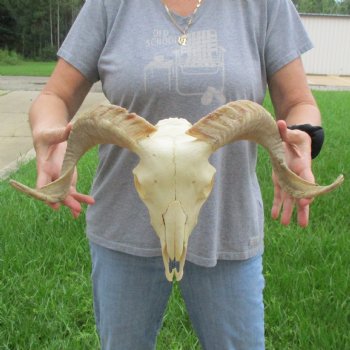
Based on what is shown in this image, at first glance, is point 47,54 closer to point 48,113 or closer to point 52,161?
point 48,113

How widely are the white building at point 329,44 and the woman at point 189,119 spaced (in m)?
32.3

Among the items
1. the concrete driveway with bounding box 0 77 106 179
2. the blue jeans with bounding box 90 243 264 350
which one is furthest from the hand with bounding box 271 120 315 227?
the concrete driveway with bounding box 0 77 106 179

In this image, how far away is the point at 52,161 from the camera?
77.2 inches

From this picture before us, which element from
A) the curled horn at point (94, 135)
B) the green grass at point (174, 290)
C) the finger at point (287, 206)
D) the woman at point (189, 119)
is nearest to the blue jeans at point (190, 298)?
the woman at point (189, 119)

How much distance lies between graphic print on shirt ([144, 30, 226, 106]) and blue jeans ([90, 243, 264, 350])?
25.6 inches

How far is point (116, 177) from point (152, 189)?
605 mm

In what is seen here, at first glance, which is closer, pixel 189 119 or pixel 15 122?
pixel 189 119

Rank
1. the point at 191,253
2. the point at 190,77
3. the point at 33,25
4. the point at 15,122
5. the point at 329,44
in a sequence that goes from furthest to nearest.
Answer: the point at 33,25, the point at 329,44, the point at 15,122, the point at 191,253, the point at 190,77

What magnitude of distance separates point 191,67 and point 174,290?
2.48 metres

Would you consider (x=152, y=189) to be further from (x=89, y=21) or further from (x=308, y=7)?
(x=308, y=7)

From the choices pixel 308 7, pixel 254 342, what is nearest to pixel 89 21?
pixel 254 342

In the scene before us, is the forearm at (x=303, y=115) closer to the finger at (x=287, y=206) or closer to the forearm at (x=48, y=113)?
the finger at (x=287, y=206)

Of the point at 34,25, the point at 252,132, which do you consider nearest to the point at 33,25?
the point at 34,25

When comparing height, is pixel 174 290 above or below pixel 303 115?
below
